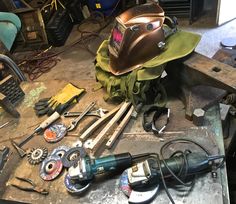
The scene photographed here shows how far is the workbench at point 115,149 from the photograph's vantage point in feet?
2.52

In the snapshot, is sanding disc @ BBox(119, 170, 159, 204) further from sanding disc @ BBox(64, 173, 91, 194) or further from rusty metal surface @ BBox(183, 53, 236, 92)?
rusty metal surface @ BBox(183, 53, 236, 92)

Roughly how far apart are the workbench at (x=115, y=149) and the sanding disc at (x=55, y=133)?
2cm

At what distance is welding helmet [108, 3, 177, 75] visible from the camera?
100 cm

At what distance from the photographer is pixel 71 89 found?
47.0 inches

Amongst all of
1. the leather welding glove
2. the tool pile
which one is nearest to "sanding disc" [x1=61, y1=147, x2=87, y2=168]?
the tool pile

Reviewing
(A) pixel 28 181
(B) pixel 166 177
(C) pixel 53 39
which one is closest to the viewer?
(B) pixel 166 177

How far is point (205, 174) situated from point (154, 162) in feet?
0.53

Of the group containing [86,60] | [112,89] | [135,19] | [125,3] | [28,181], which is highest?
[135,19]

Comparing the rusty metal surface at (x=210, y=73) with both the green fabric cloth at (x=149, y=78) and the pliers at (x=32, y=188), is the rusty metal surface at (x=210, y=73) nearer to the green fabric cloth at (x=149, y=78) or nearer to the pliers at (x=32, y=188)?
the green fabric cloth at (x=149, y=78)

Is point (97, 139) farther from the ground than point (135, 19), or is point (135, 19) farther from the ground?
point (135, 19)

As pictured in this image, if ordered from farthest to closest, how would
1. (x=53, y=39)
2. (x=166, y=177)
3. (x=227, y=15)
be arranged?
1. (x=53, y=39)
2. (x=227, y=15)
3. (x=166, y=177)

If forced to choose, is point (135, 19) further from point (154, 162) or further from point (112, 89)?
point (154, 162)

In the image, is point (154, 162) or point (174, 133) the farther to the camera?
point (174, 133)

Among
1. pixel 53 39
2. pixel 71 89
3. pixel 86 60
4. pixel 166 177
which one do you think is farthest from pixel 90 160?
pixel 53 39
